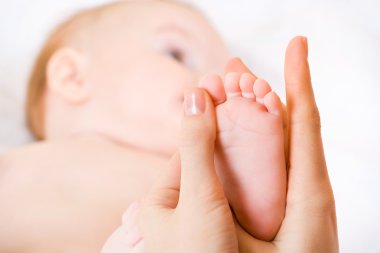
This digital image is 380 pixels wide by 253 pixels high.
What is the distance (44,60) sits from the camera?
5.06ft

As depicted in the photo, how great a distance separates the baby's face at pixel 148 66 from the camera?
1159 mm

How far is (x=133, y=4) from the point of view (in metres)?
1.41

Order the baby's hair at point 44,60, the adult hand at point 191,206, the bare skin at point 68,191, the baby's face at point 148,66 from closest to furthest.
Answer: the adult hand at point 191,206
the bare skin at point 68,191
the baby's face at point 148,66
the baby's hair at point 44,60

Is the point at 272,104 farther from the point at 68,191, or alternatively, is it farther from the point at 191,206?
the point at 68,191

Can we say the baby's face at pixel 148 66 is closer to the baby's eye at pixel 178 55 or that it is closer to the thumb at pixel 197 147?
the baby's eye at pixel 178 55

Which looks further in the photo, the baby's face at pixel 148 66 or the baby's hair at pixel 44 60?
the baby's hair at pixel 44 60

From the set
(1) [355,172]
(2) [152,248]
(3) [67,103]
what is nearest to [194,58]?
(3) [67,103]

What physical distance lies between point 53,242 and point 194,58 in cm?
63

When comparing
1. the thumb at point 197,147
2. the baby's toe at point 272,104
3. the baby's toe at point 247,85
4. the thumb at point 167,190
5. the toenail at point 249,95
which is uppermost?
the baby's toe at point 247,85

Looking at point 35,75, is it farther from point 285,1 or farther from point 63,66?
point 285,1

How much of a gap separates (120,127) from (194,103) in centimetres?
56

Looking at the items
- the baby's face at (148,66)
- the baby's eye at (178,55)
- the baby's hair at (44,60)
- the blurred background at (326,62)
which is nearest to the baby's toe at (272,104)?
the blurred background at (326,62)

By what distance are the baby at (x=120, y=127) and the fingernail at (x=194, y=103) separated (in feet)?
0.08

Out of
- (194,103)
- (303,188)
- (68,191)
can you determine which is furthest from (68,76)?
(303,188)
